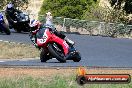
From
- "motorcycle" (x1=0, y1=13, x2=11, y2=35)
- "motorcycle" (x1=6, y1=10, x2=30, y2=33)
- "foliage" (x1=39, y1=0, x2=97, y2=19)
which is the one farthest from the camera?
"foliage" (x1=39, y1=0, x2=97, y2=19)

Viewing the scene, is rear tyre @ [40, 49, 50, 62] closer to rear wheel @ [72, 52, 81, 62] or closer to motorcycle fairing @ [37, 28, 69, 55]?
motorcycle fairing @ [37, 28, 69, 55]

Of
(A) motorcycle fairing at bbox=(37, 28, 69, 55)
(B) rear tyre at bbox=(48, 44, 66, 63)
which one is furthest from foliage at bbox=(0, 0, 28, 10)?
(B) rear tyre at bbox=(48, 44, 66, 63)

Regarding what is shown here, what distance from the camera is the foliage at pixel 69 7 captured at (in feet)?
146

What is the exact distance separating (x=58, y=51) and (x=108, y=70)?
236 cm

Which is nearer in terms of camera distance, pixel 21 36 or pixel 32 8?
pixel 21 36

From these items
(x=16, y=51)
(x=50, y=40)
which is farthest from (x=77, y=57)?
(x=16, y=51)

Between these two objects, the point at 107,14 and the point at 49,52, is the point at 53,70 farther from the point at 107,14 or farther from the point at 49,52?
the point at 107,14

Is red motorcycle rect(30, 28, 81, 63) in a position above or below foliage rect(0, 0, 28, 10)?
above

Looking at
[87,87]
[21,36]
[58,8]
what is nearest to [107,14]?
[58,8]

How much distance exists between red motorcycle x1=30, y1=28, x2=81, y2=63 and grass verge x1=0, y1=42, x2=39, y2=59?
153 inches

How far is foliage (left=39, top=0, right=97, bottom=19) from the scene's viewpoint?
44.5m

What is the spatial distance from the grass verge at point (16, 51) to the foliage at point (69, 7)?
21.3 meters

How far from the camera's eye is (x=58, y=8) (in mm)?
45406

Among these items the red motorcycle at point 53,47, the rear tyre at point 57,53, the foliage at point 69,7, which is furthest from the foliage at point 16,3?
the rear tyre at point 57,53
